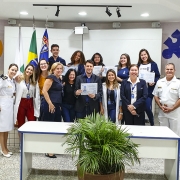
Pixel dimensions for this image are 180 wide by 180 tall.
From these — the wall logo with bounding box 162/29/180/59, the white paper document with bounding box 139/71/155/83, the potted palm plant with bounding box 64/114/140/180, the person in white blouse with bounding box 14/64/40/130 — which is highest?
the wall logo with bounding box 162/29/180/59

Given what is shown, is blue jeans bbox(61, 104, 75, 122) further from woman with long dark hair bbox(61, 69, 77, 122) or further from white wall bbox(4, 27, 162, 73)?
white wall bbox(4, 27, 162, 73)

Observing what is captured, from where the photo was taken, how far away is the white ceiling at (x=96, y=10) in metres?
4.88

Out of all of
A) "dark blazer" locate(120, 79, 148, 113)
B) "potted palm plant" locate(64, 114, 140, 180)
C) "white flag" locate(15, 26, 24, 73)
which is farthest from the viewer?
"white flag" locate(15, 26, 24, 73)

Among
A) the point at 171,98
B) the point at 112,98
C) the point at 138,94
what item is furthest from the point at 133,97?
the point at 171,98

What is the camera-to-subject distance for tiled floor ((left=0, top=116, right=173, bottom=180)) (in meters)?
3.07

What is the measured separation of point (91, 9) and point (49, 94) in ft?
8.34

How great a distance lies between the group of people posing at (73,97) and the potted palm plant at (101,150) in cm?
141

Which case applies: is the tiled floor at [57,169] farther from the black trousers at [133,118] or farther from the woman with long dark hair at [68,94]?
the woman with long dark hair at [68,94]

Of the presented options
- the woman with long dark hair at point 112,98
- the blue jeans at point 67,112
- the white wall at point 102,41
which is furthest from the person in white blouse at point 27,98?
the white wall at point 102,41

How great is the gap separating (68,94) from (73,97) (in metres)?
0.09

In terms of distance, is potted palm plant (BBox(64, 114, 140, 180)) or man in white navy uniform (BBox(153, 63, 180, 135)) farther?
man in white navy uniform (BBox(153, 63, 180, 135))

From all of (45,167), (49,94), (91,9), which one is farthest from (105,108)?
(91,9)

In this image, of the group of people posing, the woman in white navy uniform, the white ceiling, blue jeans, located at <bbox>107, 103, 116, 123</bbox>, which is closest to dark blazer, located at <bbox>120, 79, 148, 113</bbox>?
the group of people posing

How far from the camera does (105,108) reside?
389 cm
